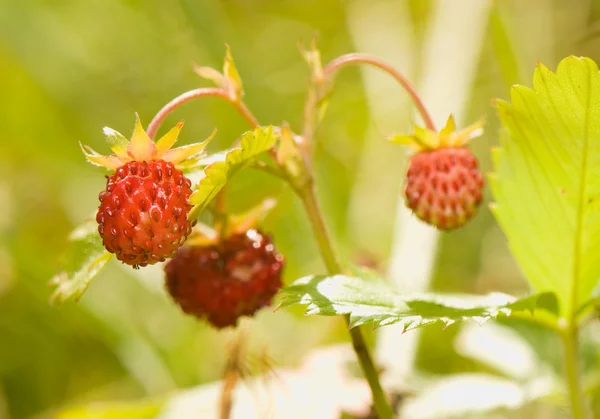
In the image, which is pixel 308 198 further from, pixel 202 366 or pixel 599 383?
pixel 202 366

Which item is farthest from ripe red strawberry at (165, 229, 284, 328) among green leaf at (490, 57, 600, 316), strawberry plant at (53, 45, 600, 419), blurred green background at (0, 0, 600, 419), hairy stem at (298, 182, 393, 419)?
blurred green background at (0, 0, 600, 419)

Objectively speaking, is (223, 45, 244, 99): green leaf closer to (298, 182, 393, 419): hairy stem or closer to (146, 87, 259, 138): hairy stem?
(146, 87, 259, 138): hairy stem

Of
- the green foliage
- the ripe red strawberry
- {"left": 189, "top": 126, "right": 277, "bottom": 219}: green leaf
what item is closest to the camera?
{"left": 189, "top": 126, "right": 277, "bottom": 219}: green leaf

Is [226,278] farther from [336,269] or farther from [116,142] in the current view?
[116,142]

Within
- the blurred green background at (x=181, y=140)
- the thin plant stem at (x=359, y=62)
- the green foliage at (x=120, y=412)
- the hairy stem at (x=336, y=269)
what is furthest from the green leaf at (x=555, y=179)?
the green foliage at (x=120, y=412)

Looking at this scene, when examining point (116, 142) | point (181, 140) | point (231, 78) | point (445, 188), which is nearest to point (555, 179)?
point (445, 188)

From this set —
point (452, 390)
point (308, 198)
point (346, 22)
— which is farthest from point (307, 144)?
point (346, 22)

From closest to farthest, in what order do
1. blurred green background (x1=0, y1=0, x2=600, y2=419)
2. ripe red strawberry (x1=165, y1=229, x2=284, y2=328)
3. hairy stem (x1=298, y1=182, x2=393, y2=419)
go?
hairy stem (x1=298, y1=182, x2=393, y2=419), ripe red strawberry (x1=165, y1=229, x2=284, y2=328), blurred green background (x1=0, y1=0, x2=600, y2=419)

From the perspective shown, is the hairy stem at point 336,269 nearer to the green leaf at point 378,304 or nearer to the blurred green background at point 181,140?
the green leaf at point 378,304
